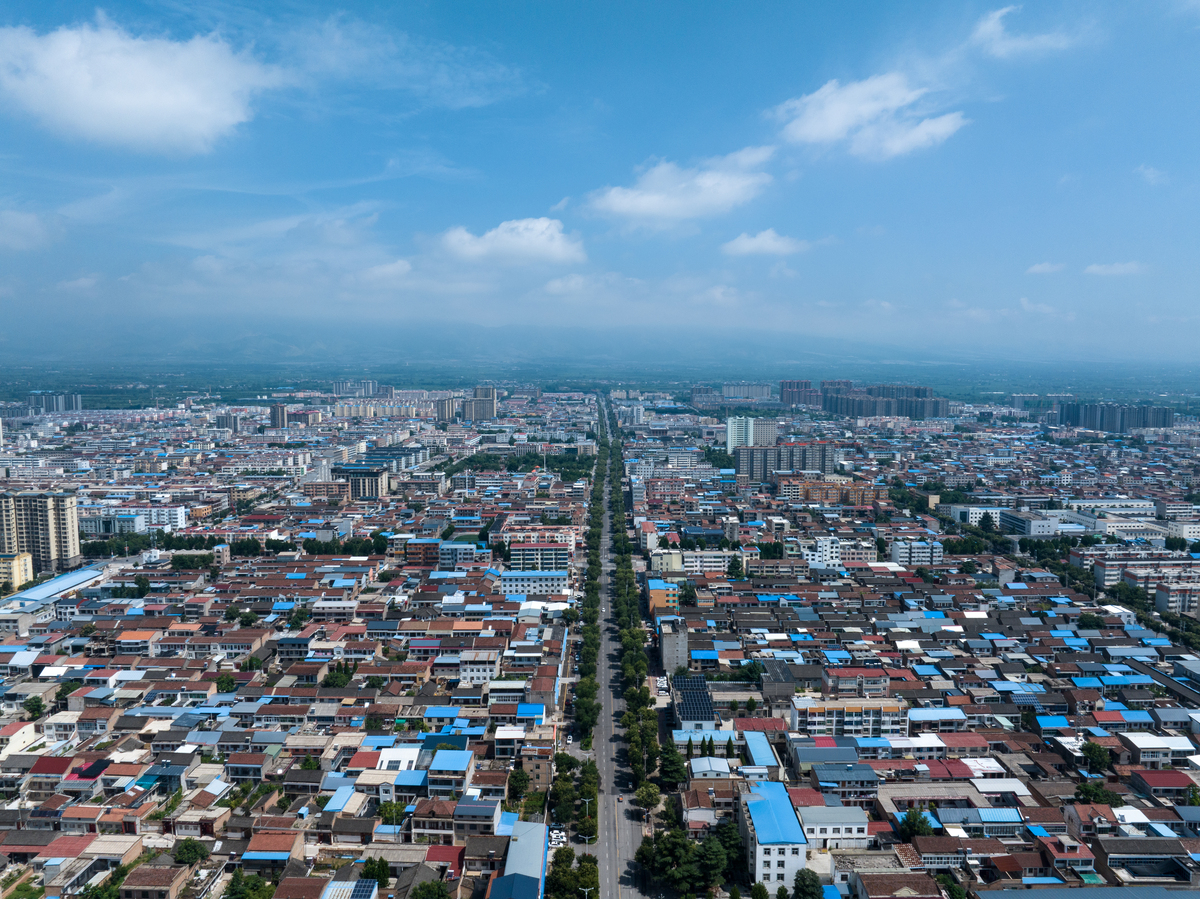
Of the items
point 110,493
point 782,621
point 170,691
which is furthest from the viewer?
point 110,493

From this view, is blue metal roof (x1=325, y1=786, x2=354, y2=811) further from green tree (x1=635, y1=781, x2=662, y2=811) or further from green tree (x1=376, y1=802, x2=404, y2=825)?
green tree (x1=635, y1=781, x2=662, y2=811)

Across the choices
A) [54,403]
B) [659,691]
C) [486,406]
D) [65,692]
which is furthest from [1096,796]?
[54,403]

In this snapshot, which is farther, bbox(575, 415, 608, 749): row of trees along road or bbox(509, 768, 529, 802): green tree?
bbox(575, 415, 608, 749): row of trees along road

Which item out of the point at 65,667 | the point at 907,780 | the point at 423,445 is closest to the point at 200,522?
the point at 65,667

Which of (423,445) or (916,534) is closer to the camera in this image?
(916,534)

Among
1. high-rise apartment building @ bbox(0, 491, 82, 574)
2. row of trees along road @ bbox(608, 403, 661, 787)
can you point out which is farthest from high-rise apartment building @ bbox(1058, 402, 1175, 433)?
high-rise apartment building @ bbox(0, 491, 82, 574)

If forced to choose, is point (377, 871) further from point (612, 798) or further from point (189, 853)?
point (612, 798)

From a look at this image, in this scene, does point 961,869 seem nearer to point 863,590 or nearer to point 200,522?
point 863,590
